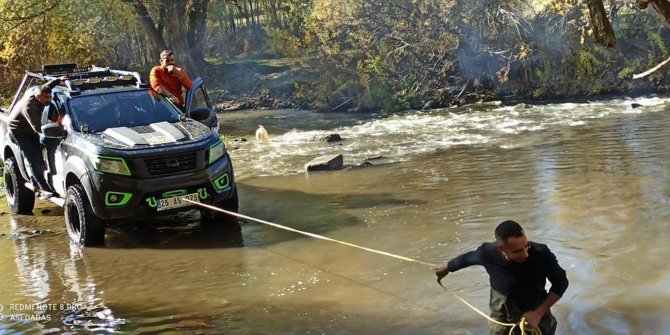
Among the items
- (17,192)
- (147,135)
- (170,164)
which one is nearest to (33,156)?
(17,192)

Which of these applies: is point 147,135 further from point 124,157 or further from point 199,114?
point 199,114

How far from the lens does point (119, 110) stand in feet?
33.0

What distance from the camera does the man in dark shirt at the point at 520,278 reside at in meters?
4.48

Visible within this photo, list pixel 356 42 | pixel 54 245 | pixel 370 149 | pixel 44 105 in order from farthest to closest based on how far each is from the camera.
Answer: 1. pixel 356 42
2. pixel 370 149
3. pixel 44 105
4. pixel 54 245

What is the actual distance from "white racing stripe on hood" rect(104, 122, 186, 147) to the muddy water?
1285mm

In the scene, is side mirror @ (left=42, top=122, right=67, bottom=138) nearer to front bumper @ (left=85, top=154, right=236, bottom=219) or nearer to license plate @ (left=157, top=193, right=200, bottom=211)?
front bumper @ (left=85, top=154, right=236, bottom=219)

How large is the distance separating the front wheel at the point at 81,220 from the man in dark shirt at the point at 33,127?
1015 mm

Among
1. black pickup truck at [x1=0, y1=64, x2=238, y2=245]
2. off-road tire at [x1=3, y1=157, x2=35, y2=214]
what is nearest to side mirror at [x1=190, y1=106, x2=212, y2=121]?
black pickup truck at [x1=0, y1=64, x2=238, y2=245]

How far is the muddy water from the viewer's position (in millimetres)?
6445

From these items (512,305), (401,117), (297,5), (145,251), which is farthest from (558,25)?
(512,305)

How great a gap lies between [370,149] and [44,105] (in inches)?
306

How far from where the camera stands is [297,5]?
3238 centimetres

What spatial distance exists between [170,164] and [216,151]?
0.68 m

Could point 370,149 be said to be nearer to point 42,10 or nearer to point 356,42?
point 356,42
